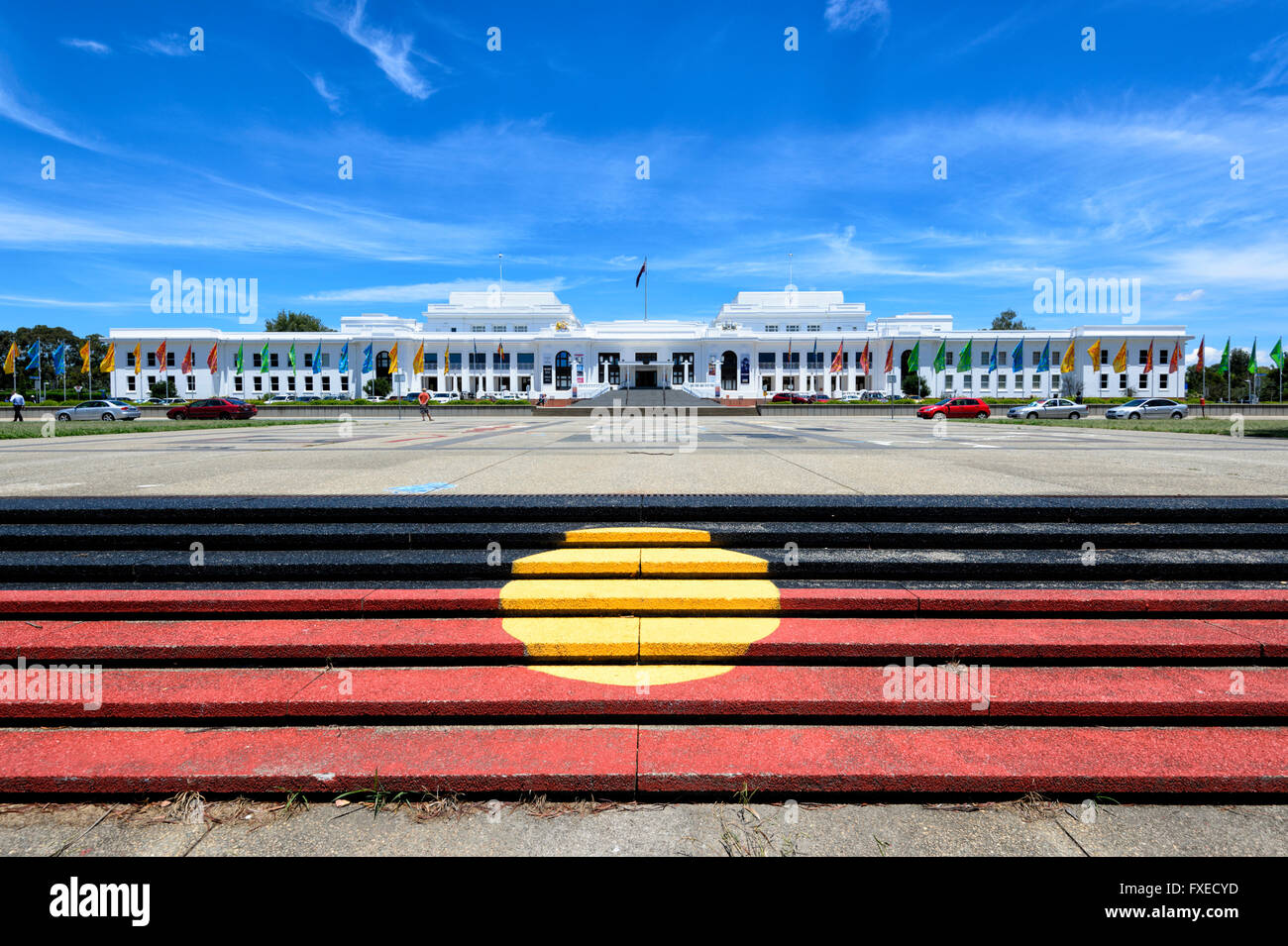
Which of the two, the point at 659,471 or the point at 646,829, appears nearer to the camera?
the point at 646,829

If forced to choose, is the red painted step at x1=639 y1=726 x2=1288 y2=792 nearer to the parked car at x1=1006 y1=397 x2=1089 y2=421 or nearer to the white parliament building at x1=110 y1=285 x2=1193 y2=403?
the parked car at x1=1006 y1=397 x2=1089 y2=421

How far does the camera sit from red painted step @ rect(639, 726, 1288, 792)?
3021 mm

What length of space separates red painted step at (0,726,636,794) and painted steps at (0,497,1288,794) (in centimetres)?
1

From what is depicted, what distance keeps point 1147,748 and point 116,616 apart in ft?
20.7

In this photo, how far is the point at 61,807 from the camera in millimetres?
3021

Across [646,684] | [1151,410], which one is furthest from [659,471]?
[1151,410]

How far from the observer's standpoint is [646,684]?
3.67 m

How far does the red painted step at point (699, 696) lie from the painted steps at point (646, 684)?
0.6 inches

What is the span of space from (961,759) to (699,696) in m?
1.33

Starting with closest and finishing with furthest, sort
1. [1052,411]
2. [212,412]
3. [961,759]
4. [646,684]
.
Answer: [961,759] → [646,684] → [212,412] → [1052,411]

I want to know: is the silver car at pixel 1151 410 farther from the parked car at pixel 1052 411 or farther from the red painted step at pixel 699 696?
the red painted step at pixel 699 696

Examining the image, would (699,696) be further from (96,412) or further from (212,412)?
(212,412)

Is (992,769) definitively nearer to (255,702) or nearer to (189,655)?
(255,702)
